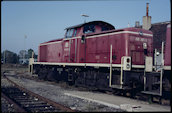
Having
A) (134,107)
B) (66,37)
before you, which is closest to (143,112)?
(134,107)

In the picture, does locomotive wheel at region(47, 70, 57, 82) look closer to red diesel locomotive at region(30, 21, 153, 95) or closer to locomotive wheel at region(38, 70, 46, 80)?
red diesel locomotive at region(30, 21, 153, 95)

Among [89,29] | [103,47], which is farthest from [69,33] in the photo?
[103,47]

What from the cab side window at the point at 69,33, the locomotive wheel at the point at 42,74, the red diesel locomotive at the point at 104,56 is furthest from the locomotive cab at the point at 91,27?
the locomotive wheel at the point at 42,74

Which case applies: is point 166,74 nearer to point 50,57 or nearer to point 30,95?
point 30,95

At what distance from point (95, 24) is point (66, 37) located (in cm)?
249

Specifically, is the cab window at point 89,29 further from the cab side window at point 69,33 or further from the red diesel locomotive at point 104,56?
the cab side window at point 69,33

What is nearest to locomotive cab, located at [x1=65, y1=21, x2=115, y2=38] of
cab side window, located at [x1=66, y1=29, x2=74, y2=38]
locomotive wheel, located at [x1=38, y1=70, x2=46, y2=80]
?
cab side window, located at [x1=66, y1=29, x2=74, y2=38]

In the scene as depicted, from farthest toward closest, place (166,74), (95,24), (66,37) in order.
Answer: (66,37) → (95,24) → (166,74)

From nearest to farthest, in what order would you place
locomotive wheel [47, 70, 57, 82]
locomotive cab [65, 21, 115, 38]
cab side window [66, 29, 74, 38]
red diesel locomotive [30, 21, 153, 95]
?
red diesel locomotive [30, 21, 153, 95] → locomotive cab [65, 21, 115, 38] → cab side window [66, 29, 74, 38] → locomotive wheel [47, 70, 57, 82]

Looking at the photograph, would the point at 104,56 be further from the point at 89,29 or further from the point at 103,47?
the point at 89,29

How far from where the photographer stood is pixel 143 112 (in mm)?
5727

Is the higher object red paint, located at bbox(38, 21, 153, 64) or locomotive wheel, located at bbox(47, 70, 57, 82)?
red paint, located at bbox(38, 21, 153, 64)

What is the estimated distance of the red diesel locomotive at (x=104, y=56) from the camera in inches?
334

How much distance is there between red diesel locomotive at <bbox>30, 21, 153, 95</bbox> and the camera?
8.48m
